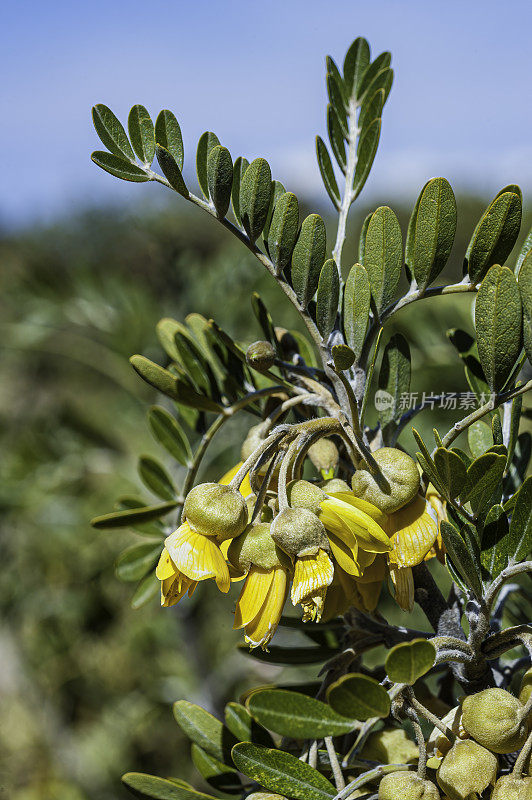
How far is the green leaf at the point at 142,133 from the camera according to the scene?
532mm

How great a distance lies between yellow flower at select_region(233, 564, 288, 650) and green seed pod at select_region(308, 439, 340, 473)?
10cm

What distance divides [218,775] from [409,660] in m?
0.27

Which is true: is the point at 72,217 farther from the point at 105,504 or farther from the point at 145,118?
the point at 145,118

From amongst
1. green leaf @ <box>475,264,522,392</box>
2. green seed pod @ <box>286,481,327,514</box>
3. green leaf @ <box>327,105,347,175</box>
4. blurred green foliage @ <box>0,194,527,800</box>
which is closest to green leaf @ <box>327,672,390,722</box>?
green seed pod @ <box>286,481,327,514</box>

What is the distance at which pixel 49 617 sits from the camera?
99.0 inches

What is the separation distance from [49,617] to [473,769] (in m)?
2.42

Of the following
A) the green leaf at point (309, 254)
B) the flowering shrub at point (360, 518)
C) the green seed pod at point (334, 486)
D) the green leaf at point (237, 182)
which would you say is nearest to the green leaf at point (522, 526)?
the flowering shrub at point (360, 518)

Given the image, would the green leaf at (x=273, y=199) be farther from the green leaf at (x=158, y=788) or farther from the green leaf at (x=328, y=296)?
the green leaf at (x=158, y=788)

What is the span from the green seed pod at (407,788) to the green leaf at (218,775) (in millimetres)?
175

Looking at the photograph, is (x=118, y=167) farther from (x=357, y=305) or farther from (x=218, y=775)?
(x=218, y=775)

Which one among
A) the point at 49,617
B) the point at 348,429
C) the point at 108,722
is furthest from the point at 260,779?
the point at 108,722

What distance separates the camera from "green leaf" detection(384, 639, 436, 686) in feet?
1.11

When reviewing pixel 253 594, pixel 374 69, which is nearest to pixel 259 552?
pixel 253 594

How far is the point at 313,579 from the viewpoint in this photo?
1.32 feet
